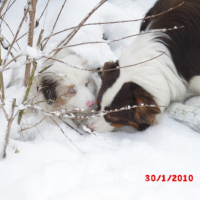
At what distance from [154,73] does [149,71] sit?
6cm

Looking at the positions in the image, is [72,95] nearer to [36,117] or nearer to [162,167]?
[36,117]

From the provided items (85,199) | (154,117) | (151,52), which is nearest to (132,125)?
(154,117)

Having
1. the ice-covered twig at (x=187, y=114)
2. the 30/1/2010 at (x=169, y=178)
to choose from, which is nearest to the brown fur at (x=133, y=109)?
the ice-covered twig at (x=187, y=114)

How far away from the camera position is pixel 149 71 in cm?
271

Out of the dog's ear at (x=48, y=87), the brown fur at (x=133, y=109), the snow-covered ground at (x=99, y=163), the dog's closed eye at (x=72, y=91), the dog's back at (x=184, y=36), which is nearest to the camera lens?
the snow-covered ground at (x=99, y=163)

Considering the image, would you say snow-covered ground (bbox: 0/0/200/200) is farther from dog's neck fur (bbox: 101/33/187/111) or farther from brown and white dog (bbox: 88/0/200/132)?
dog's neck fur (bbox: 101/33/187/111)

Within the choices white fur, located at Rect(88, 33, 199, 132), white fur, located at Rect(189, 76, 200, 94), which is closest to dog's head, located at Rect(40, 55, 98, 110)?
white fur, located at Rect(88, 33, 199, 132)

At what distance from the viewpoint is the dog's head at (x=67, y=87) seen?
118 inches

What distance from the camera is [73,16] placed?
491 centimetres

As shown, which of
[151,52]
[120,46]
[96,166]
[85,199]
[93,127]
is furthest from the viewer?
[120,46]

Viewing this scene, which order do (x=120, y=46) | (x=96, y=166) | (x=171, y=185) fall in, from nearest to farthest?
(x=171, y=185)
(x=96, y=166)
(x=120, y=46)

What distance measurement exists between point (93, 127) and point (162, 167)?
1.06 meters

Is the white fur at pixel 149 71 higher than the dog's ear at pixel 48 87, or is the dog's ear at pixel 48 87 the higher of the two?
the white fur at pixel 149 71
